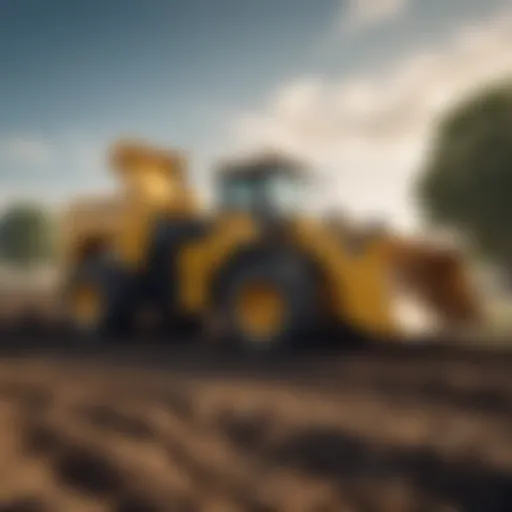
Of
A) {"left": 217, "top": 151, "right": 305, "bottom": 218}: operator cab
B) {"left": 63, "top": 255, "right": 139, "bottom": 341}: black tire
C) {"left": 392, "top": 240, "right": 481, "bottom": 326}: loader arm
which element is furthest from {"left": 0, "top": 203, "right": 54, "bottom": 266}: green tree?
{"left": 392, "top": 240, "right": 481, "bottom": 326}: loader arm

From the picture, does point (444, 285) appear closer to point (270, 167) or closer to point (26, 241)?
point (270, 167)

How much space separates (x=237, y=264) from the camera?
434 cm

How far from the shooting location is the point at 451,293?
14.5 ft

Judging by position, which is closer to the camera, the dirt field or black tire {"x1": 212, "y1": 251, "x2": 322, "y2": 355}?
the dirt field

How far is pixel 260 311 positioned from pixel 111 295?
A: 4.62 feet

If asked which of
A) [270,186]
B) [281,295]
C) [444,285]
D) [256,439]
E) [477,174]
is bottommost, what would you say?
[256,439]

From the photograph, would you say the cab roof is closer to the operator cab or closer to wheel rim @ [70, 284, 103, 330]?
the operator cab

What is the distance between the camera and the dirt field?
6.38 feet

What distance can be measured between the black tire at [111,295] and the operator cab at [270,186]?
1.25 meters

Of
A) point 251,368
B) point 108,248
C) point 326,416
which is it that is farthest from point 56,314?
point 326,416

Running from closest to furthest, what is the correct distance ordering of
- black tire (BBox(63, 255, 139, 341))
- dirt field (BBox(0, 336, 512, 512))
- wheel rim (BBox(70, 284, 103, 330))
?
dirt field (BBox(0, 336, 512, 512)), black tire (BBox(63, 255, 139, 341)), wheel rim (BBox(70, 284, 103, 330))

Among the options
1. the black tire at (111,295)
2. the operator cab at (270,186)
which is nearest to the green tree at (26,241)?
the black tire at (111,295)

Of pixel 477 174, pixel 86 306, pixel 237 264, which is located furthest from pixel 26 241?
pixel 477 174

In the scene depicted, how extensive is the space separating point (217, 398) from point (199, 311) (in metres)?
1.74
